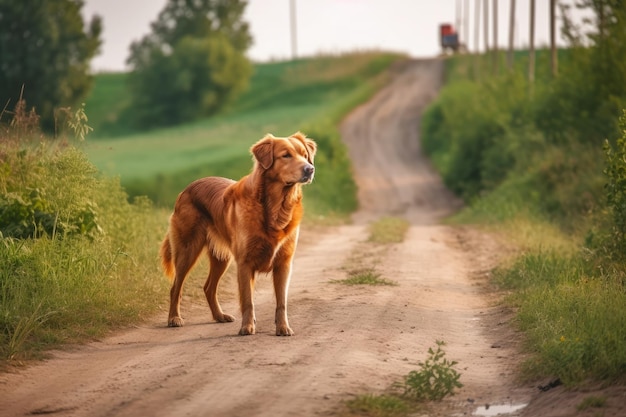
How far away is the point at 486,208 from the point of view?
27438 mm

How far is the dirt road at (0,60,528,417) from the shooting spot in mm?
7410

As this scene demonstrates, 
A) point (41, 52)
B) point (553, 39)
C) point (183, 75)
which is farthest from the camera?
point (183, 75)

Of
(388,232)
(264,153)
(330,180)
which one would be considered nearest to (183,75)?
(330,180)

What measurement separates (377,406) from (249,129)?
51850 millimetres

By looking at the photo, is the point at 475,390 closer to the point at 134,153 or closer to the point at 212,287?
the point at 212,287

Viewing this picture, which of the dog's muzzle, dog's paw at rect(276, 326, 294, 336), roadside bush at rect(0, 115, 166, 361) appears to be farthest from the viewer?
roadside bush at rect(0, 115, 166, 361)

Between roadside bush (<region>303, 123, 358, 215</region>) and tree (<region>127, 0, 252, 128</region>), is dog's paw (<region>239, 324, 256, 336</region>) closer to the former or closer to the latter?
roadside bush (<region>303, 123, 358, 215</region>)

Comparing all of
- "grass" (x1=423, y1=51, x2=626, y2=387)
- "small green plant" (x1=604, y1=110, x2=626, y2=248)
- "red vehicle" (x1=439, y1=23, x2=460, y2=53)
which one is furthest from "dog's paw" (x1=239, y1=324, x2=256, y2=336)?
"red vehicle" (x1=439, y1=23, x2=460, y2=53)

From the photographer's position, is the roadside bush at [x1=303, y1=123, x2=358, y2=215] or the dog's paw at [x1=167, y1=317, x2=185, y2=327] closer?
the dog's paw at [x1=167, y1=317, x2=185, y2=327]

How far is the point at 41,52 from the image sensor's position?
59594 millimetres

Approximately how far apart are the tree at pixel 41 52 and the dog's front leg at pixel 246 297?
49.6 metres

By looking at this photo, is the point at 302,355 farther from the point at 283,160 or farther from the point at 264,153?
the point at 264,153

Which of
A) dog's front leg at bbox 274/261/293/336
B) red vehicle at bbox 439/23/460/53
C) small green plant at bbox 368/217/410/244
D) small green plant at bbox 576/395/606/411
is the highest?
red vehicle at bbox 439/23/460/53

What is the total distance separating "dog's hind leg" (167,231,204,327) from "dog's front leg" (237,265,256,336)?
114 centimetres
